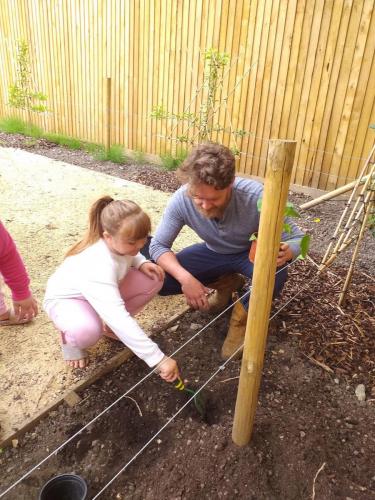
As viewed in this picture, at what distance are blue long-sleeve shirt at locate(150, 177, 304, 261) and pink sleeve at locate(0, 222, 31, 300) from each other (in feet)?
2.46

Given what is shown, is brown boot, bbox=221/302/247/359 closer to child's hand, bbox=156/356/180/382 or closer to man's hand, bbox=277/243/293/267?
man's hand, bbox=277/243/293/267

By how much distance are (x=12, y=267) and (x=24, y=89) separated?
793cm

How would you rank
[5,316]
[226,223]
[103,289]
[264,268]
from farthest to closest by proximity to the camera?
1. [5,316]
2. [226,223]
3. [103,289]
4. [264,268]

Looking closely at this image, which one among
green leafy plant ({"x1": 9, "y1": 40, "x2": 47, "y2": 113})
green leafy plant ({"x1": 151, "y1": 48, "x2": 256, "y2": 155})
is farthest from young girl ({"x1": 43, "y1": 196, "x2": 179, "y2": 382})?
green leafy plant ({"x1": 9, "y1": 40, "x2": 47, "y2": 113})

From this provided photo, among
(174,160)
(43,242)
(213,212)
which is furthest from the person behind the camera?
(174,160)

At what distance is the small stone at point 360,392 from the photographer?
2123mm

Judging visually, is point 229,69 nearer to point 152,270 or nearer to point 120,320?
point 152,270

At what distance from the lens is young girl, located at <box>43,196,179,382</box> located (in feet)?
5.66

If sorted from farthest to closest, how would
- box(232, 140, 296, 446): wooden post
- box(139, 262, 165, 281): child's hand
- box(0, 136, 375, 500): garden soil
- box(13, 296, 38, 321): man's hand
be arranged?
1. box(139, 262, 165, 281): child's hand
2. box(13, 296, 38, 321): man's hand
3. box(0, 136, 375, 500): garden soil
4. box(232, 140, 296, 446): wooden post

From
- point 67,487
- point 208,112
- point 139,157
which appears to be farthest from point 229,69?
point 67,487

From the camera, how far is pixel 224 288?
108 inches

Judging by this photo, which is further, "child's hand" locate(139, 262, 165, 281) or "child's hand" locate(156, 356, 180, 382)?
"child's hand" locate(139, 262, 165, 281)

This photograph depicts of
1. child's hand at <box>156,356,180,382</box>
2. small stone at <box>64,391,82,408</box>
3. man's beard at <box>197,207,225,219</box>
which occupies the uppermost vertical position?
man's beard at <box>197,207,225,219</box>

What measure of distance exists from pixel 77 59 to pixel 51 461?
7.56 meters
